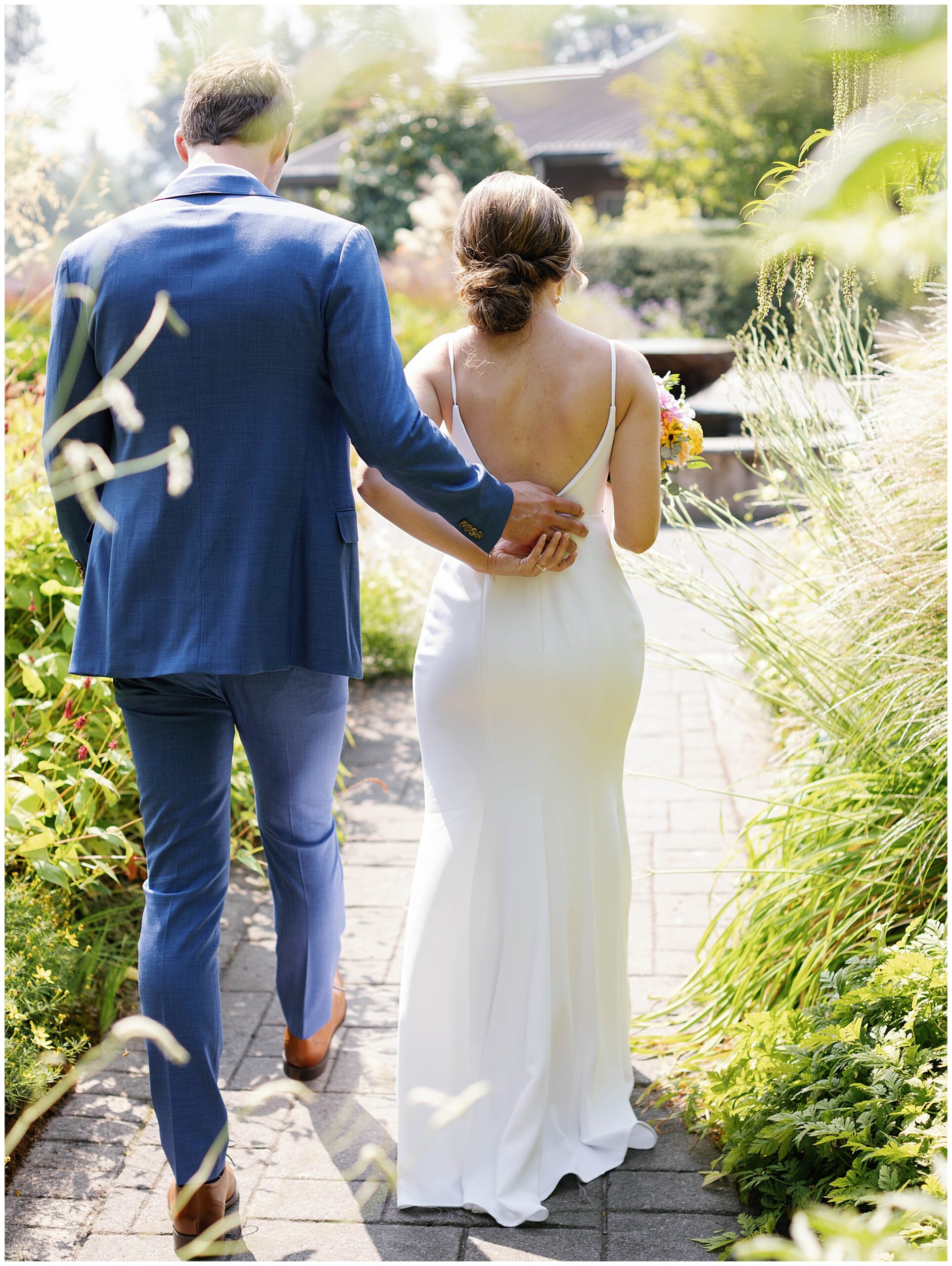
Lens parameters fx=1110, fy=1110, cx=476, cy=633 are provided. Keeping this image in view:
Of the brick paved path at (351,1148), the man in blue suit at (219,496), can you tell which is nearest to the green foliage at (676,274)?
the brick paved path at (351,1148)

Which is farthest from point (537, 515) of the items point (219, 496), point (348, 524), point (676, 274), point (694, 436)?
point (676, 274)

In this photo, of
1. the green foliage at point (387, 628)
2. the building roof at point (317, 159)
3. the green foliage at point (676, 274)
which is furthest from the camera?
the building roof at point (317, 159)

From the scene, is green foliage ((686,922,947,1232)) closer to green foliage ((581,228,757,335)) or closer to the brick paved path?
the brick paved path

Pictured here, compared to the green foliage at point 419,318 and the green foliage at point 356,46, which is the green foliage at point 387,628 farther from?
the green foliage at point 419,318

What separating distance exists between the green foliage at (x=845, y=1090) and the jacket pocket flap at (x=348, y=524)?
125 cm

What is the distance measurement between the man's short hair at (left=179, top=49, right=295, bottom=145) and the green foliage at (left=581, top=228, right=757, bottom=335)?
13.9 metres

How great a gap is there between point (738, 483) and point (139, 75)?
6.31m

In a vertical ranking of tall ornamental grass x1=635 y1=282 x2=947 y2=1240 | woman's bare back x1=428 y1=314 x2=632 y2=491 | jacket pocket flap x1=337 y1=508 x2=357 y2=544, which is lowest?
tall ornamental grass x1=635 y1=282 x2=947 y2=1240

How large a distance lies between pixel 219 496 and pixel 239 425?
125 mm

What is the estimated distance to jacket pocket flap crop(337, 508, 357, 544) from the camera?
2.01 metres

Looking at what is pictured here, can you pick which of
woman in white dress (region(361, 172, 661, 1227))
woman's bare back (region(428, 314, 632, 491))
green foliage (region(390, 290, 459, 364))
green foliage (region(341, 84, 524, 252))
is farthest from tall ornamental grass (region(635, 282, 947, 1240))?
green foliage (region(341, 84, 524, 252))

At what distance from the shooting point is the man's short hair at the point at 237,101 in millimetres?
1926

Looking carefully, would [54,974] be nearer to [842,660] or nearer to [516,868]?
[516,868]

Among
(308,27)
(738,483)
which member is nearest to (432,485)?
(308,27)
